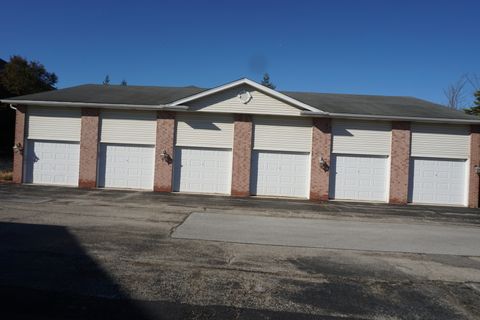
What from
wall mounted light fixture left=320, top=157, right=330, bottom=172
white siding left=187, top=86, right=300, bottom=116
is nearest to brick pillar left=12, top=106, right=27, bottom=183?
white siding left=187, top=86, right=300, bottom=116

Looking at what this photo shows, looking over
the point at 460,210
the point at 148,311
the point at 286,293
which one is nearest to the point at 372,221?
the point at 460,210

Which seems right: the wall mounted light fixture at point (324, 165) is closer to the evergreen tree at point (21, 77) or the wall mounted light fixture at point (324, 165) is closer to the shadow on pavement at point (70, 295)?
the shadow on pavement at point (70, 295)

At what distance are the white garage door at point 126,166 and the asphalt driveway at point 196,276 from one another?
647cm

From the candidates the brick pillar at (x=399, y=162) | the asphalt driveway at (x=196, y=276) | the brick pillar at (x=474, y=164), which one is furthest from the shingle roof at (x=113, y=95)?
the brick pillar at (x=474, y=164)

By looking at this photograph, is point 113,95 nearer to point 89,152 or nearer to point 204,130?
point 89,152

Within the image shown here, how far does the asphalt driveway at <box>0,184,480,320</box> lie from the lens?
4723mm

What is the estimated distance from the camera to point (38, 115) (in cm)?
1759

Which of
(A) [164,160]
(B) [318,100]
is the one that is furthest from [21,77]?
(B) [318,100]

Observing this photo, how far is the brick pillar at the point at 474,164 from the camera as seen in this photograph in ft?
55.9

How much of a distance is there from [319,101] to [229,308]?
53.8ft

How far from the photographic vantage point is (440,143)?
1722cm

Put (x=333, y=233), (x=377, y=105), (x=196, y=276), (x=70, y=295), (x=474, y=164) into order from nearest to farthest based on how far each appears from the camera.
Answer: (x=70, y=295)
(x=196, y=276)
(x=333, y=233)
(x=474, y=164)
(x=377, y=105)

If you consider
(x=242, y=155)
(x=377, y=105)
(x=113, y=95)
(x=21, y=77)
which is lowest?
(x=242, y=155)

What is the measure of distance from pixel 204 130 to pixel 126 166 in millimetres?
4007
